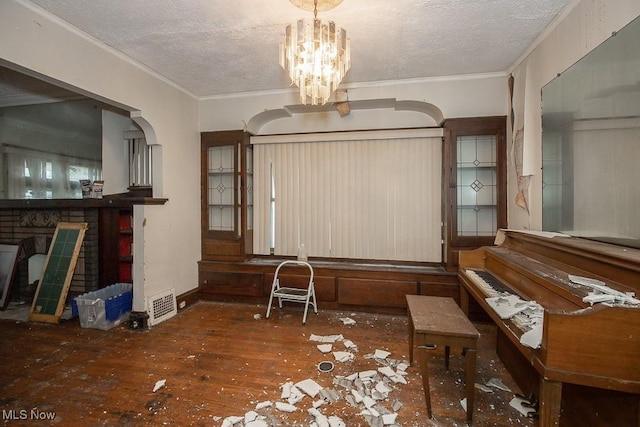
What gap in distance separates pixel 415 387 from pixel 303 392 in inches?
31.1

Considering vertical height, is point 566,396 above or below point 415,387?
above

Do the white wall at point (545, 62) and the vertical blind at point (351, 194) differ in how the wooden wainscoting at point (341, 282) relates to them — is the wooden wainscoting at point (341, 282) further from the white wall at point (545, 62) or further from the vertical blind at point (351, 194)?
the white wall at point (545, 62)

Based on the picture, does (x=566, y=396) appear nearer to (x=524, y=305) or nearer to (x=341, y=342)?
(x=524, y=305)

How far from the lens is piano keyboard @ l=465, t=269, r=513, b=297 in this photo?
6.29 ft

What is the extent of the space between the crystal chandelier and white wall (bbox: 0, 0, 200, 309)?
6.05ft

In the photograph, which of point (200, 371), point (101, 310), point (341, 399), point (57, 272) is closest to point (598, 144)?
point (341, 399)

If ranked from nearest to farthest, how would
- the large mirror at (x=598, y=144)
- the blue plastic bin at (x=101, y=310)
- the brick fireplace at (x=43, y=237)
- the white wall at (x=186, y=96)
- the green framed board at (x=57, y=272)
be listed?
the large mirror at (x=598, y=144), the white wall at (x=186, y=96), the blue plastic bin at (x=101, y=310), the green framed board at (x=57, y=272), the brick fireplace at (x=43, y=237)

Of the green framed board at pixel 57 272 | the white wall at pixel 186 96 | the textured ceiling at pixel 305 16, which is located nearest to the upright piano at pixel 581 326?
the white wall at pixel 186 96

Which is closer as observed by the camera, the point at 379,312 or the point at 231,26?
the point at 231,26

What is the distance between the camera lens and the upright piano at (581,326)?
1090 millimetres

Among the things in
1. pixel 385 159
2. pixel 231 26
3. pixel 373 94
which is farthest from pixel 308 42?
pixel 385 159

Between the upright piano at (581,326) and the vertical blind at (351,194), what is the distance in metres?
1.65

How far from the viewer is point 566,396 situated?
5.17 feet
